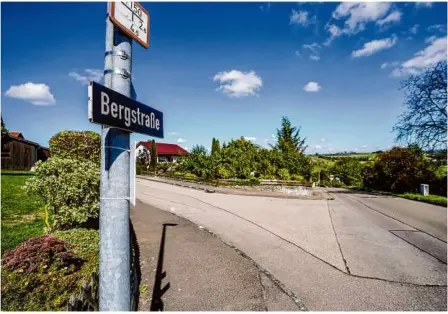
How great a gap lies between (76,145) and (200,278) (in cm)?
1030

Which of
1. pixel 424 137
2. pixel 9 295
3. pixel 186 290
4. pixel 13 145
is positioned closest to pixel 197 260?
pixel 186 290

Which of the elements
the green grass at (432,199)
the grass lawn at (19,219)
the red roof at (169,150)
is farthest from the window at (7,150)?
the red roof at (169,150)

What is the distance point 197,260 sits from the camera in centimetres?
693

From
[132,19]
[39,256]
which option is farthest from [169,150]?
→ [132,19]

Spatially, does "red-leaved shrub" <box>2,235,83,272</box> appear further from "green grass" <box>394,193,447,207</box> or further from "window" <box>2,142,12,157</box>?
"window" <box>2,142,12,157</box>

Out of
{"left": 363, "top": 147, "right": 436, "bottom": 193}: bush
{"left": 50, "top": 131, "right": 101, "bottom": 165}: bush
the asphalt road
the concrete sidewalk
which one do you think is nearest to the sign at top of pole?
the concrete sidewalk

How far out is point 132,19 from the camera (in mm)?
2107

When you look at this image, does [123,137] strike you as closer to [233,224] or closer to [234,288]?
[234,288]

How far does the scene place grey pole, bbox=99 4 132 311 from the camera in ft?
6.38

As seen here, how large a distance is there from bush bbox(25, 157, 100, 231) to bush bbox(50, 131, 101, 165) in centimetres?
544

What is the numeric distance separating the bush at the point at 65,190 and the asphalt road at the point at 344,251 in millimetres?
4246

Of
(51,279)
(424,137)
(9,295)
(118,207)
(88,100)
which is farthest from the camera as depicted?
(424,137)

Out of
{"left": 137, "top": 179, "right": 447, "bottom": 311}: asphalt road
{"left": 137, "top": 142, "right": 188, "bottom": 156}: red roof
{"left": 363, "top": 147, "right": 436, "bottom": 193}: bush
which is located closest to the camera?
{"left": 137, "top": 179, "right": 447, "bottom": 311}: asphalt road

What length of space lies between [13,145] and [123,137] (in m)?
38.5
